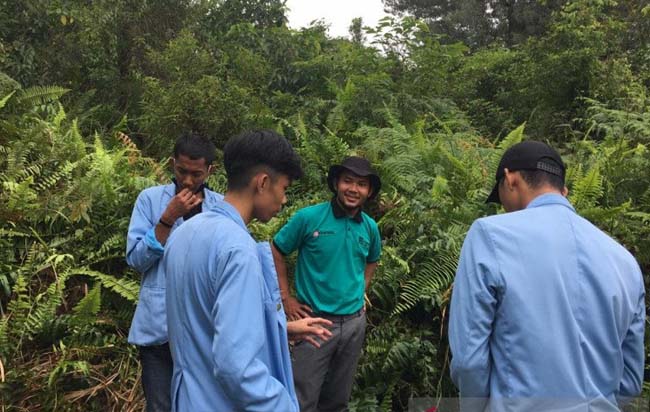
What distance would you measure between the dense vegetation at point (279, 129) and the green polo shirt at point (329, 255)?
100cm

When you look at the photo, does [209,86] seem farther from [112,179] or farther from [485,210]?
[485,210]

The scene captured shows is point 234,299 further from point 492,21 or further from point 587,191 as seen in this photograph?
point 492,21

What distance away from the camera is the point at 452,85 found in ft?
33.9

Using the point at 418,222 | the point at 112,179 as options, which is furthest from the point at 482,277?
the point at 112,179

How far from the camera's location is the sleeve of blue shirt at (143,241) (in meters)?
3.05

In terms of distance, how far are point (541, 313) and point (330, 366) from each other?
2295 mm

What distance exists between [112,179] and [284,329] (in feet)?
14.3

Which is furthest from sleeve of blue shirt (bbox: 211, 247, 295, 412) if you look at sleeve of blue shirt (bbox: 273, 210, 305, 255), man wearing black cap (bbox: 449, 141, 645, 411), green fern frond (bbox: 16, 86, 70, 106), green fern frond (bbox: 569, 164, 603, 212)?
green fern frond (bbox: 16, 86, 70, 106)

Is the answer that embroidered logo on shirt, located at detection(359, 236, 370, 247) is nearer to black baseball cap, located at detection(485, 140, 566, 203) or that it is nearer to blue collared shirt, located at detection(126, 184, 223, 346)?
blue collared shirt, located at detection(126, 184, 223, 346)

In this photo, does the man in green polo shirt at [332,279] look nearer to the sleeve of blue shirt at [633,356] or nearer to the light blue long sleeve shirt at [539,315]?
the light blue long sleeve shirt at [539,315]

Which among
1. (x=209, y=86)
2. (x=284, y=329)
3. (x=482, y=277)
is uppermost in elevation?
(x=209, y=86)

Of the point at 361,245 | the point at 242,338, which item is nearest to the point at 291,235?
the point at 361,245

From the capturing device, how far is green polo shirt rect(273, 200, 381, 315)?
3.86 meters

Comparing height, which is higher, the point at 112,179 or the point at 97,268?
the point at 112,179
